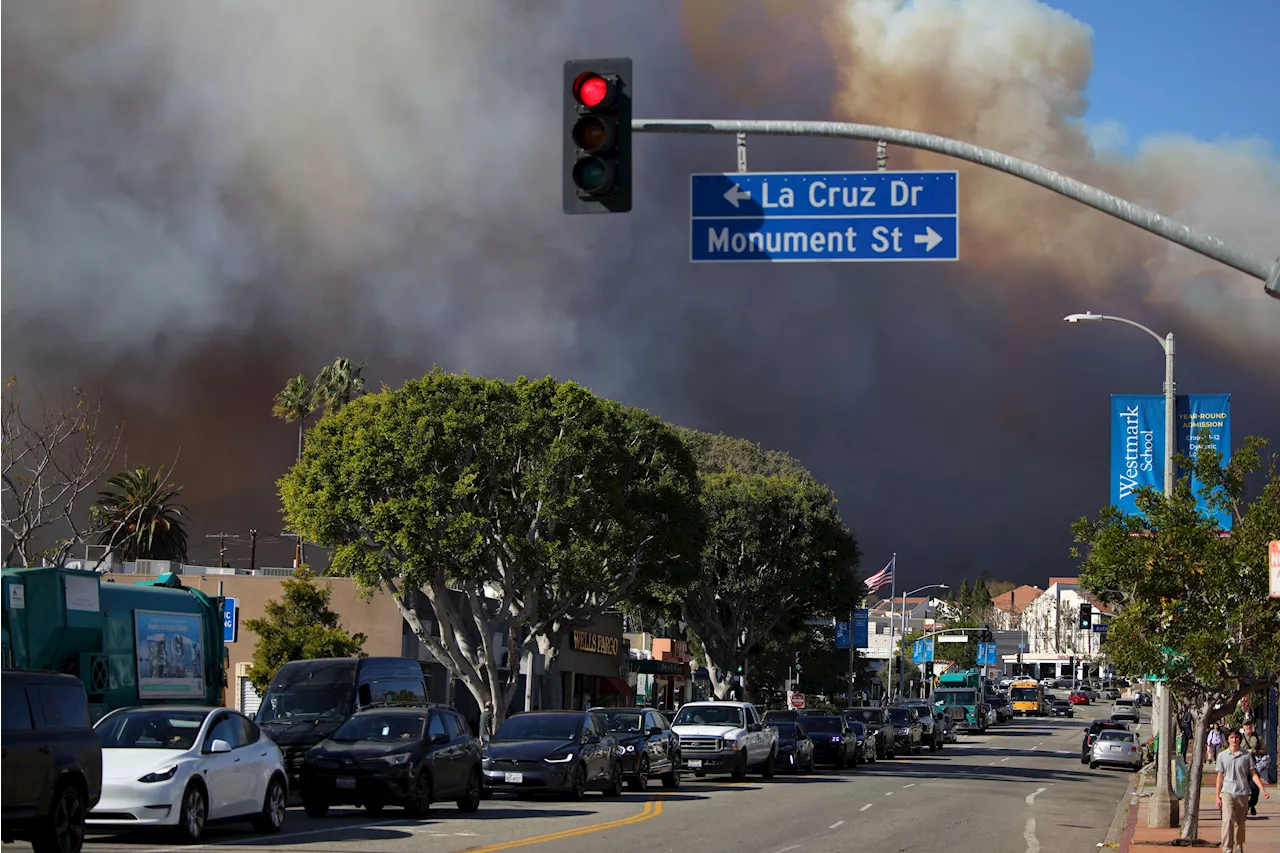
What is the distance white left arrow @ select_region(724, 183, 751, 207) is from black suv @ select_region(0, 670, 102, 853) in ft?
27.3

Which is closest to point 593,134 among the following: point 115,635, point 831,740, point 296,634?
point 115,635

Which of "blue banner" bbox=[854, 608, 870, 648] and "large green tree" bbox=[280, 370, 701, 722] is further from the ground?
"large green tree" bbox=[280, 370, 701, 722]

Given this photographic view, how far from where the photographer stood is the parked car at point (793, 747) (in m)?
42.6

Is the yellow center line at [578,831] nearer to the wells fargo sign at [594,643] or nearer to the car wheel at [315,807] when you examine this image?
the car wheel at [315,807]

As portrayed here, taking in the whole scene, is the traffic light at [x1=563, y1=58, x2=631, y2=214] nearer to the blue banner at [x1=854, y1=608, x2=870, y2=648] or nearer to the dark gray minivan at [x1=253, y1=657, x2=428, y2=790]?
the dark gray minivan at [x1=253, y1=657, x2=428, y2=790]

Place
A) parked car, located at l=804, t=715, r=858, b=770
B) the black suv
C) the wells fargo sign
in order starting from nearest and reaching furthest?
the black suv
parked car, located at l=804, t=715, r=858, b=770
the wells fargo sign

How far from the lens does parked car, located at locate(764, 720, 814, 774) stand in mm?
42625

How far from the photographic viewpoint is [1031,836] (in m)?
24.5

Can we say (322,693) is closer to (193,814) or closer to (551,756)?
(551,756)

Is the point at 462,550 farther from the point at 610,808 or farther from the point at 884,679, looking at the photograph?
the point at 884,679

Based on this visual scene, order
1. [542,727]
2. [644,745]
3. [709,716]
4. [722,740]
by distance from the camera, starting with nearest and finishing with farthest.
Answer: [542,727] → [644,745] → [722,740] → [709,716]

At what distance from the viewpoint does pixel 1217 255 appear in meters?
11.1

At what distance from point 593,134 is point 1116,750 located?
45.4 metres

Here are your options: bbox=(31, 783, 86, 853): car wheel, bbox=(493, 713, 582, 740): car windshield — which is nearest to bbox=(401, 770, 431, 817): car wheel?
bbox=(493, 713, 582, 740): car windshield
